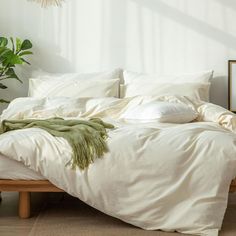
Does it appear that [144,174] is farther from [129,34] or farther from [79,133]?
[129,34]

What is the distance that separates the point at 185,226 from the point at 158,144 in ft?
1.56

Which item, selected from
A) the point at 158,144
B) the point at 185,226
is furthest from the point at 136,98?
the point at 185,226

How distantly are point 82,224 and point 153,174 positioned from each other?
54cm

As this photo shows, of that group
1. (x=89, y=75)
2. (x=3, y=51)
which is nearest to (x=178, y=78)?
(x=89, y=75)

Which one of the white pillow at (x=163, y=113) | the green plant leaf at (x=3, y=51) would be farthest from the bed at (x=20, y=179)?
the green plant leaf at (x=3, y=51)

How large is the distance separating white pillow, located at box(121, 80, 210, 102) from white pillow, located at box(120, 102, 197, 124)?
0.72m

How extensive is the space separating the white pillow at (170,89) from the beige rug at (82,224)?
1322 mm

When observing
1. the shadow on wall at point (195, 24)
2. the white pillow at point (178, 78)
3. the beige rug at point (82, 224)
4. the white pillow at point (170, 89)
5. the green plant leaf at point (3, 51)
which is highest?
the shadow on wall at point (195, 24)

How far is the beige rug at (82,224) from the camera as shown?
254 centimetres

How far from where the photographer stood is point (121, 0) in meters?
4.58

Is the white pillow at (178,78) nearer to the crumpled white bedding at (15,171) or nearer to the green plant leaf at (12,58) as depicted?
the green plant leaf at (12,58)

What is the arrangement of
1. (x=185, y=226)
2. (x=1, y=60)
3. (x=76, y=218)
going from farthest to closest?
(x=1, y=60) → (x=76, y=218) → (x=185, y=226)

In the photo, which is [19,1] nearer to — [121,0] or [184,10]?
[121,0]

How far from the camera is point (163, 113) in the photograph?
3.20 meters
